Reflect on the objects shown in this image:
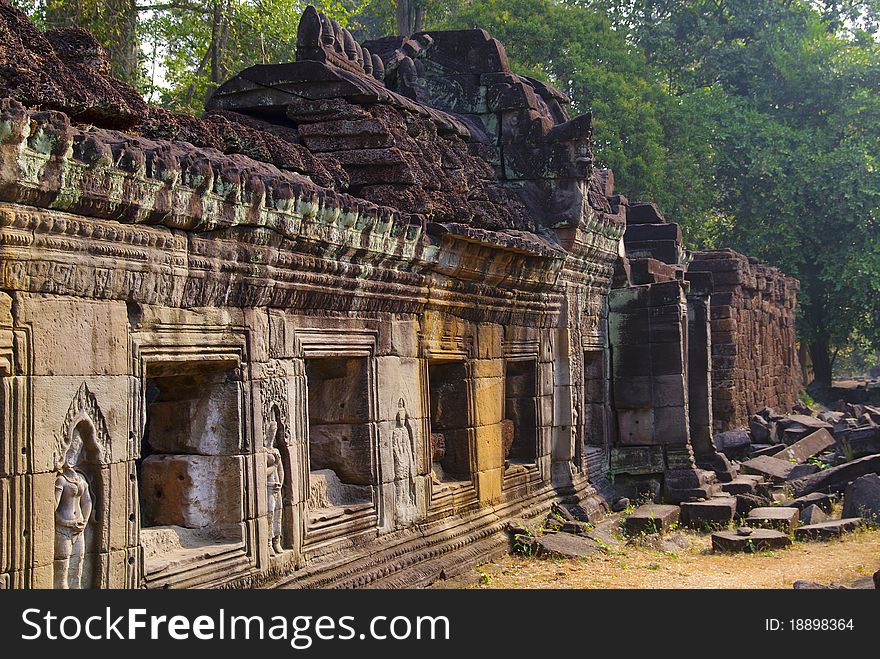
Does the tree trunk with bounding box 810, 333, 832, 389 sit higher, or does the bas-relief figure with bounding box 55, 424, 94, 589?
the tree trunk with bounding box 810, 333, 832, 389

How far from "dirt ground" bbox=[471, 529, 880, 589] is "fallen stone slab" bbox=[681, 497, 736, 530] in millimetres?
1005

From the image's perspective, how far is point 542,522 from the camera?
11.1m

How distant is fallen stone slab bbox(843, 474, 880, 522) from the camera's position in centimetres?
1149

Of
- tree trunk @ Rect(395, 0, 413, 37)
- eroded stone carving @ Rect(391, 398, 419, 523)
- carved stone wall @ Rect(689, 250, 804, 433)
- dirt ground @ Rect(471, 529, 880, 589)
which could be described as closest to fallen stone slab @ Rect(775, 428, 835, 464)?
carved stone wall @ Rect(689, 250, 804, 433)

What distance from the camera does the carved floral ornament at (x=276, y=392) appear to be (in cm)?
685

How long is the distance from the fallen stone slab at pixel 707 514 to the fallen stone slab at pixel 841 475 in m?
1.55

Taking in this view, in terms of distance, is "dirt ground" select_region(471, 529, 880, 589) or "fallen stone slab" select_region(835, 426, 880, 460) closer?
"dirt ground" select_region(471, 529, 880, 589)

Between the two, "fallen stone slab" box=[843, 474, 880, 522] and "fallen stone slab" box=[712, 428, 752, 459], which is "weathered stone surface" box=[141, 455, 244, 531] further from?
"fallen stone slab" box=[712, 428, 752, 459]

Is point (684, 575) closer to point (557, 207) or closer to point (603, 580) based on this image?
point (603, 580)

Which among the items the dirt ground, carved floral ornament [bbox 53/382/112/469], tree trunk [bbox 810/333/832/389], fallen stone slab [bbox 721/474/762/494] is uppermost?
tree trunk [bbox 810/333/832/389]

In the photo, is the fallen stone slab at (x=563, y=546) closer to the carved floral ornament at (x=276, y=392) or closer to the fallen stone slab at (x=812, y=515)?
the fallen stone slab at (x=812, y=515)

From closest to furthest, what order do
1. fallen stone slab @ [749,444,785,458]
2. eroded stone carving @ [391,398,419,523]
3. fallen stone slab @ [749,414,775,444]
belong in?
1. eroded stone carving @ [391,398,419,523]
2. fallen stone slab @ [749,444,785,458]
3. fallen stone slab @ [749,414,775,444]

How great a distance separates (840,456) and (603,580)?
8409 millimetres

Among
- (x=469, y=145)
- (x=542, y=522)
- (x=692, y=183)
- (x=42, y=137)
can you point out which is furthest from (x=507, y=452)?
(x=692, y=183)
